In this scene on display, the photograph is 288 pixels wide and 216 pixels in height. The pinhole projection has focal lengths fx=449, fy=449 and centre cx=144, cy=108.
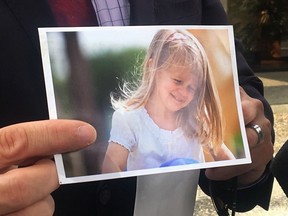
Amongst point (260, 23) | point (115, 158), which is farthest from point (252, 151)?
point (260, 23)

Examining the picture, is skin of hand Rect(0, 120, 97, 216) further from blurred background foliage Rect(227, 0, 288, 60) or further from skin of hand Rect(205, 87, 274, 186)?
blurred background foliage Rect(227, 0, 288, 60)

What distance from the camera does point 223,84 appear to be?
0.71 m

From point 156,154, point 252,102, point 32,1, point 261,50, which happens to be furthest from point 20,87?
point 261,50

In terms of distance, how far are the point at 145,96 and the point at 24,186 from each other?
23 cm

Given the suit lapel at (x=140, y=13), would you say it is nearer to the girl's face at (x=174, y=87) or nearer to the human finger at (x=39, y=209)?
the girl's face at (x=174, y=87)

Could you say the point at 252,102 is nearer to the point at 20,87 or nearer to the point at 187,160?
the point at 187,160

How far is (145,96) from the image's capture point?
0.66 m

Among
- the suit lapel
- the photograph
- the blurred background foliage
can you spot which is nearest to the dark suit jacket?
the suit lapel

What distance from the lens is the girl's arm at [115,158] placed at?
0.61 m

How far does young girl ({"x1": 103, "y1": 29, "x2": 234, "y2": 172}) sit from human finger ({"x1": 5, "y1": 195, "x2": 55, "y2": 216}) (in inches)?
3.8

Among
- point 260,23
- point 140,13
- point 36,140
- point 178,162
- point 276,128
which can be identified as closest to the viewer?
point 36,140

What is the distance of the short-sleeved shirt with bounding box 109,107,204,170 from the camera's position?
636 millimetres

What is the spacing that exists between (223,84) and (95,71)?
211 millimetres

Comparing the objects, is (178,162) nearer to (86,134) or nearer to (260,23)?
(86,134)
